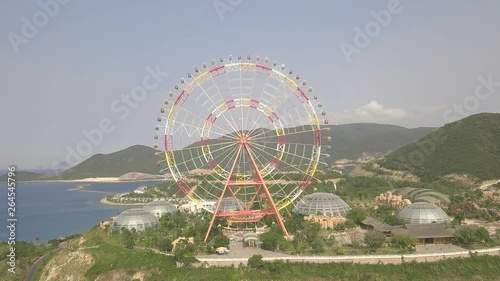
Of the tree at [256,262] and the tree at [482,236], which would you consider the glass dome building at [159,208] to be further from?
the tree at [482,236]

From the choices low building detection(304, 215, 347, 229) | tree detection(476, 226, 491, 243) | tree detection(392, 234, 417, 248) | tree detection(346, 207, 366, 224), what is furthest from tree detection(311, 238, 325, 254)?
tree detection(476, 226, 491, 243)

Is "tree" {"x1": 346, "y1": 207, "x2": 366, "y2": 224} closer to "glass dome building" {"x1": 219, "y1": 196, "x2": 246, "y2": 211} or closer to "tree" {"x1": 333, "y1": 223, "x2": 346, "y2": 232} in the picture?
"tree" {"x1": 333, "y1": 223, "x2": 346, "y2": 232}

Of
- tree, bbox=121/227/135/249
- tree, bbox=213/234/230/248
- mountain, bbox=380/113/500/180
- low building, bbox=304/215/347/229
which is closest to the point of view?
tree, bbox=213/234/230/248

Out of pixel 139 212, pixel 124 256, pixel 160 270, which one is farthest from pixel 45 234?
pixel 160 270

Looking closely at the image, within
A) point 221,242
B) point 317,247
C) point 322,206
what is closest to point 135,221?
point 221,242

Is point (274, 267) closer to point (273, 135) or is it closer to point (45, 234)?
point (273, 135)

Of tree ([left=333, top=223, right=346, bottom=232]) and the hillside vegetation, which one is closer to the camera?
the hillside vegetation
